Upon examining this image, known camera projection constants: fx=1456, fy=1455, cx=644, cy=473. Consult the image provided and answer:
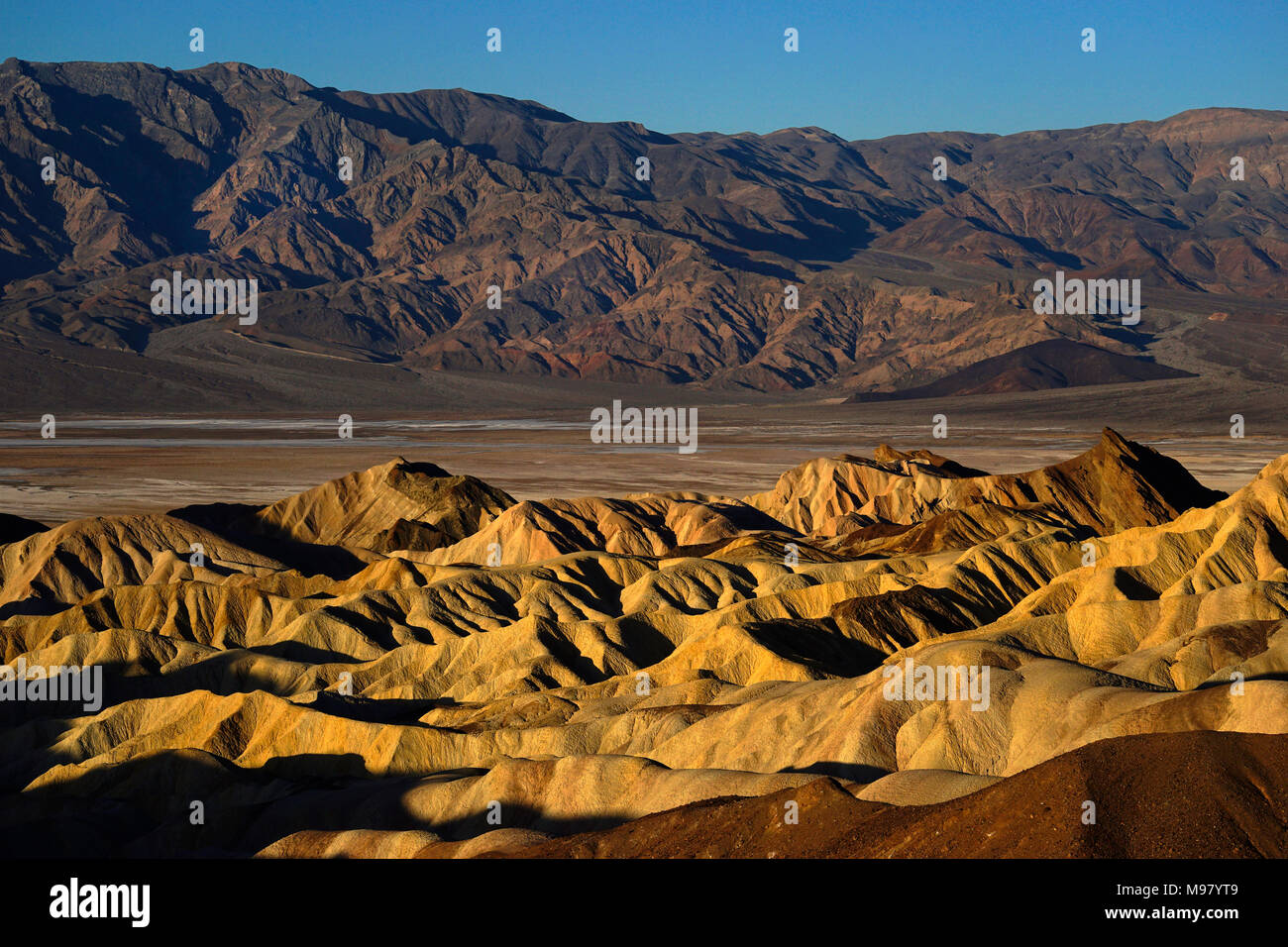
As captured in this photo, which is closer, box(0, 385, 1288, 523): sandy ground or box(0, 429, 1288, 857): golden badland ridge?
box(0, 429, 1288, 857): golden badland ridge

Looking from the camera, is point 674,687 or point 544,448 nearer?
point 674,687

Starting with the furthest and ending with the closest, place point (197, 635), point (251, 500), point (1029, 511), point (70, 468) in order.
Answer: point (70, 468) < point (251, 500) < point (1029, 511) < point (197, 635)

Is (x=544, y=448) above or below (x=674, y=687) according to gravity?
above

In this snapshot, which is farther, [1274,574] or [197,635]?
[197,635]

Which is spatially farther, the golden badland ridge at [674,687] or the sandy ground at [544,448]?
the sandy ground at [544,448]
